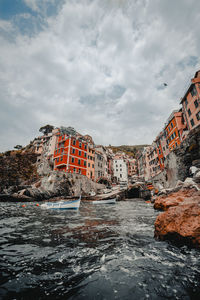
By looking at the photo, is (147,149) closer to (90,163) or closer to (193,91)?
(90,163)

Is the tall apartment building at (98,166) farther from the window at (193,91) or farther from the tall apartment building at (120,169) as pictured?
the window at (193,91)

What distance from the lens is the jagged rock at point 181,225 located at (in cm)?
394

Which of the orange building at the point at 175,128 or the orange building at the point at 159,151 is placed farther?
the orange building at the point at 159,151

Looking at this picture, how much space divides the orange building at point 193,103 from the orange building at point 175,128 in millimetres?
3663

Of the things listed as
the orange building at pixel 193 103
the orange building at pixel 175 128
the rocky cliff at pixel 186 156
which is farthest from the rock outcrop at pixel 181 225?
the orange building at pixel 175 128

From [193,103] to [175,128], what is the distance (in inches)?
347

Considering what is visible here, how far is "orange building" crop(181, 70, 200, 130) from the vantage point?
27.3m

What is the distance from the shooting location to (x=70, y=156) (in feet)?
134

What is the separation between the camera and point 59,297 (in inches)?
84.8

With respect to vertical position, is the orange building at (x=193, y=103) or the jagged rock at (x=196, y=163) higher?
the orange building at (x=193, y=103)

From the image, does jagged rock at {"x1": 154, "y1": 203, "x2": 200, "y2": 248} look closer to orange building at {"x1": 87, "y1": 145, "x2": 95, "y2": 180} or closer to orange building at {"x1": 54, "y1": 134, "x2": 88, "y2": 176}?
orange building at {"x1": 54, "y1": 134, "x2": 88, "y2": 176}

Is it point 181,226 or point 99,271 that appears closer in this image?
point 99,271

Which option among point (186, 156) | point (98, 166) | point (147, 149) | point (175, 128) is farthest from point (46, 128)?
point (186, 156)

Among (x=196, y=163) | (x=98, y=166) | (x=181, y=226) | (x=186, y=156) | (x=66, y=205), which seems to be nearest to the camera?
(x=181, y=226)
